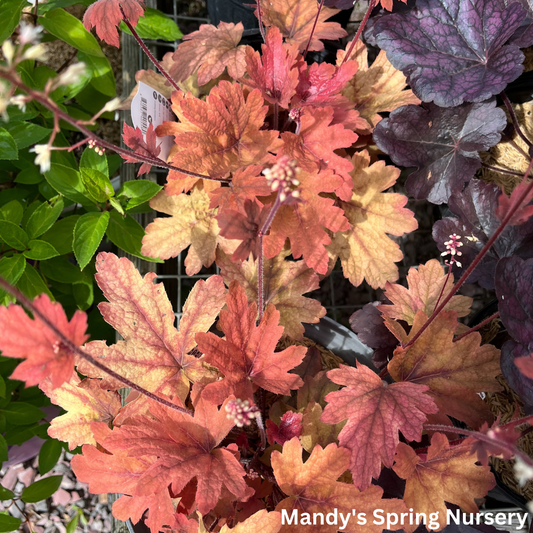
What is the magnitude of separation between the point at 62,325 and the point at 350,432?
0.44 meters

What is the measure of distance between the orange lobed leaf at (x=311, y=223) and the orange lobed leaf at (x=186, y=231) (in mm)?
173

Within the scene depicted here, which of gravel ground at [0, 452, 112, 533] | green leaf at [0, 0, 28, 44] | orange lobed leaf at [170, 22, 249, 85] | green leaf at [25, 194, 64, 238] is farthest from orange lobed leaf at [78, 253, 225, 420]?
gravel ground at [0, 452, 112, 533]

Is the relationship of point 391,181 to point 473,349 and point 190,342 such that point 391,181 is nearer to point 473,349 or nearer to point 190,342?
point 473,349

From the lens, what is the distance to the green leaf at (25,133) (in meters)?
0.96

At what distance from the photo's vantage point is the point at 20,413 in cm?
103

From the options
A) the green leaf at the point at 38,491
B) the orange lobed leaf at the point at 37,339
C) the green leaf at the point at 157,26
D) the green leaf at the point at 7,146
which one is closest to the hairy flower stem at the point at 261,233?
the orange lobed leaf at the point at 37,339

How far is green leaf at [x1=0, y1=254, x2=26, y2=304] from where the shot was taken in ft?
2.77

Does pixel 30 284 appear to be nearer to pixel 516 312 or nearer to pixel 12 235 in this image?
pixel 12 235

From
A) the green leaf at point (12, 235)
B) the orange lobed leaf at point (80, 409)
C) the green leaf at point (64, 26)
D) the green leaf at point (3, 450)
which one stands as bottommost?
the green leaf at point (3, 450)

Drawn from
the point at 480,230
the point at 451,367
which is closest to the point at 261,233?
the point at 451,367

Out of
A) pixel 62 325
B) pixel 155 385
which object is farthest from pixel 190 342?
pixel 62 325

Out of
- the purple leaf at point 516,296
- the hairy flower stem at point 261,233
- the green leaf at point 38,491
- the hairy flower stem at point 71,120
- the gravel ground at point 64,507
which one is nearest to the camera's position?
the hairy flower stem at point 71,120

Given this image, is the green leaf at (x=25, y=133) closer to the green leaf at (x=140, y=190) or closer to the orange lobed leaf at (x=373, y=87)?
the green leaf at (x=140, y=190)

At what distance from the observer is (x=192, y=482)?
71 centimetres
